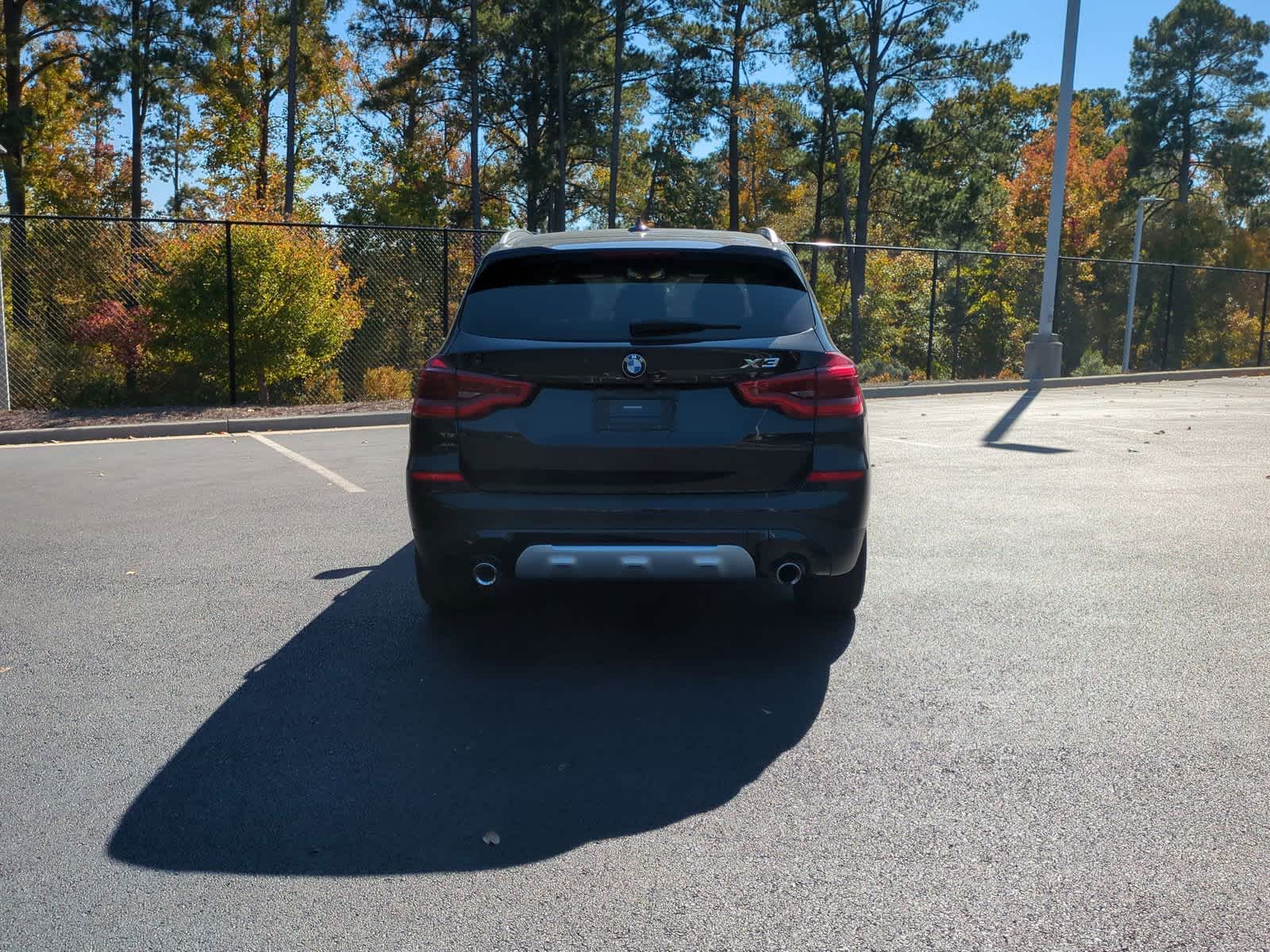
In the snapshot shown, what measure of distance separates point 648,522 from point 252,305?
12498 mm

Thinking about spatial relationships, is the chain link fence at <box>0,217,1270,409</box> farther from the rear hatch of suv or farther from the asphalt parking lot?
the rear hatch of suv

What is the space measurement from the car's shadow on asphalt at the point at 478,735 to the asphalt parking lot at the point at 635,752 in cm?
2

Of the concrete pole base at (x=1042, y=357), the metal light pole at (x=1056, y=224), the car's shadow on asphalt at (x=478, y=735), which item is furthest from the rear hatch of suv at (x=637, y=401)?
the concrete pole base at (x=1042, y=357)

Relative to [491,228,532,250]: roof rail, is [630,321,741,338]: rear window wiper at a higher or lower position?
lower

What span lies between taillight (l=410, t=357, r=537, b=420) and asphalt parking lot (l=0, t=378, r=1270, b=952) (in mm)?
1115

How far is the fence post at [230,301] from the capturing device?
14.6m

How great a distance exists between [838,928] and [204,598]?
4.13m

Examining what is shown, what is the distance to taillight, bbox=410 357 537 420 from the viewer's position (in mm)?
4480

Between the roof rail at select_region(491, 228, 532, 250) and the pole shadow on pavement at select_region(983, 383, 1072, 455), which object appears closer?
the roof rail at select_region(491, 228, 532, 250)

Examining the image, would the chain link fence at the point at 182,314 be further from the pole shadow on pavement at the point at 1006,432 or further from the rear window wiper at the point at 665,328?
the rear window wiper at the point at 665,328

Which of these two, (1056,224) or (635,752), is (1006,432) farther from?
(635,752)

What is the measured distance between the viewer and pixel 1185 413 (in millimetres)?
15633

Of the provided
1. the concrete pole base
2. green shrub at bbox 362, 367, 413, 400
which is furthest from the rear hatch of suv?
the concrete pole base

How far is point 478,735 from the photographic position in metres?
3.98
